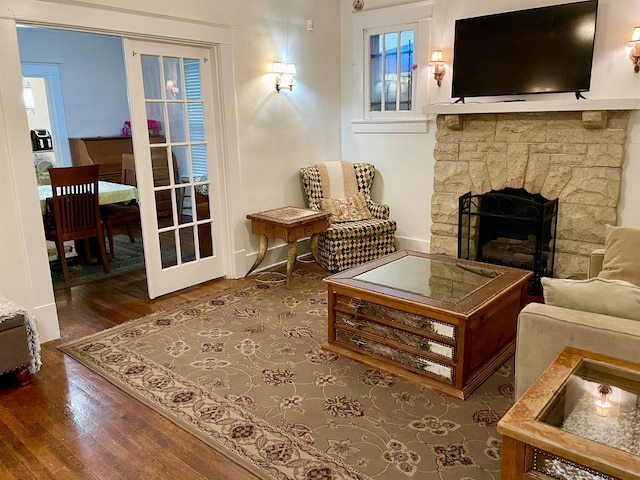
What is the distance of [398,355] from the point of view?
285 centimetres

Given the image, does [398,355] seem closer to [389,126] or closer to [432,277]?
[432,277]

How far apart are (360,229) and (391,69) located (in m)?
1.64

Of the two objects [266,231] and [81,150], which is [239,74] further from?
[81,150]

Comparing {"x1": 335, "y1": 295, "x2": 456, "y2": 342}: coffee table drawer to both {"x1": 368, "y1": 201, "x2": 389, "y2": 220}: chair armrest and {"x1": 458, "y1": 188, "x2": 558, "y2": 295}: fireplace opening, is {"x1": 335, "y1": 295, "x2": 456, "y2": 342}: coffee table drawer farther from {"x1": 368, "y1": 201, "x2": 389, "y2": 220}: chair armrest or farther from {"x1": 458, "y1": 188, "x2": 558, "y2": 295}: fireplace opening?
{"x1": 368, "y1": 201, "x2": 389, "y2": 220}: chair armrest

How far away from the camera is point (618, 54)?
3.71m

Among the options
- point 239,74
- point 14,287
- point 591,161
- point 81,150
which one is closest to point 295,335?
point 14,287

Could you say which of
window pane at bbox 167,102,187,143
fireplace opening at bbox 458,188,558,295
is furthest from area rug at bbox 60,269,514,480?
fireplace opening at bbox 458,188,558,295

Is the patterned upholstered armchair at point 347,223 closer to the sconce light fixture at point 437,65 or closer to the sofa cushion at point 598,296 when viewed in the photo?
the sconce light fixture at point 437,65

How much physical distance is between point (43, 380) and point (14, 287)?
0.69 metres

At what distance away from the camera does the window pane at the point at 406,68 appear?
15.8 feet

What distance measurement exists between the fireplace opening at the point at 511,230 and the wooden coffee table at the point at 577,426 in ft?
7.89

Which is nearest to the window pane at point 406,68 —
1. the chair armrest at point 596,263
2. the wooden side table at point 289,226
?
the wooden side table at point 289,226

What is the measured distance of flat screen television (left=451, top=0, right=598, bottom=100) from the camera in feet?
12.3

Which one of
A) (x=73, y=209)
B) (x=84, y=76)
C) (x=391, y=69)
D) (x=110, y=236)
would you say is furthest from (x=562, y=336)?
(x=84, y=76)
